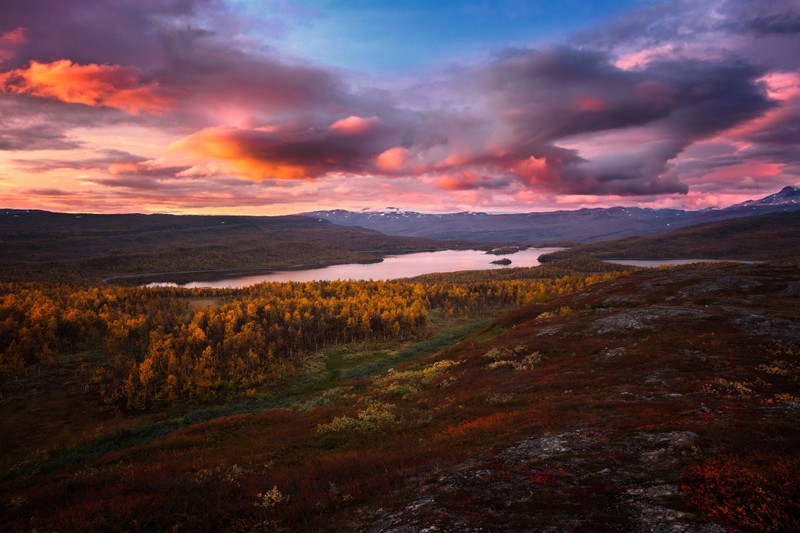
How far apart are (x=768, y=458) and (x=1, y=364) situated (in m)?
113

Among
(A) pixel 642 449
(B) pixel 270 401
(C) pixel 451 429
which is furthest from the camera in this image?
(B) pixel 270 401

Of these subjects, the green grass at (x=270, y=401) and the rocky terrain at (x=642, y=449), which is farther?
the green grass at (x=270, y=401)

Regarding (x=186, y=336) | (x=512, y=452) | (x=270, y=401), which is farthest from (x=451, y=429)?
(x=186, y=336)

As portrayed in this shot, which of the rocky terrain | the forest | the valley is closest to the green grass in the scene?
the valley

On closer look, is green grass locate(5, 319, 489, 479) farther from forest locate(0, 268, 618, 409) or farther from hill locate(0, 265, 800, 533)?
forest locate(0, 268, 618, 409)

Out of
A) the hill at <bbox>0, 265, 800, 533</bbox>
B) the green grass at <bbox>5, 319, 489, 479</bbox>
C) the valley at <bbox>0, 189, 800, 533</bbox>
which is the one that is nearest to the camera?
the hill at <bbox>0, 265, 800, 533</bbox>

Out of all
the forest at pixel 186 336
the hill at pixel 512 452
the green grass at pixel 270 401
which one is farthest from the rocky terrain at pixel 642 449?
the forest at pixel 186 336

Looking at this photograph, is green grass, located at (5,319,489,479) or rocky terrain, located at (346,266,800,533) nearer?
Answer: rocky terrain, located at (346,266,800,533)

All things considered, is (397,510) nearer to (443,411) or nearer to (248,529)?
(248,529)

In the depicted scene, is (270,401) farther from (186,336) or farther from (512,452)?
(512,452)

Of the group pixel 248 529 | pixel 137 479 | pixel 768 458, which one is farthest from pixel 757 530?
pixel 137 479

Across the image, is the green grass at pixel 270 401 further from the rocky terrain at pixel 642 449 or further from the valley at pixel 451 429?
the rocky terrain at pixel 642 449

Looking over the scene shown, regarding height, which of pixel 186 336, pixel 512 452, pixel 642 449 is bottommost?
pixel 186 336

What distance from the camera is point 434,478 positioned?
18.4 meters
